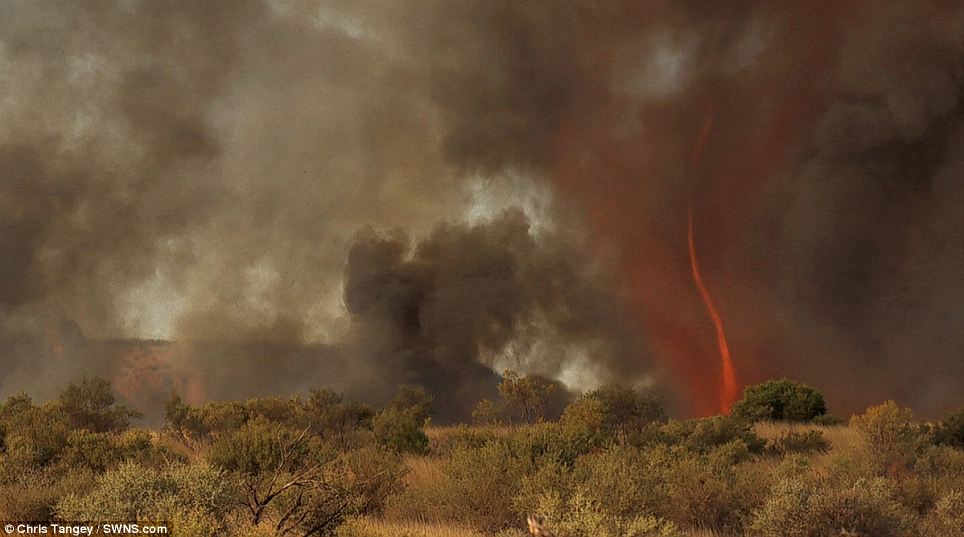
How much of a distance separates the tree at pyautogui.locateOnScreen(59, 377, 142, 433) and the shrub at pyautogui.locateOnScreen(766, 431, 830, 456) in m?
24.5

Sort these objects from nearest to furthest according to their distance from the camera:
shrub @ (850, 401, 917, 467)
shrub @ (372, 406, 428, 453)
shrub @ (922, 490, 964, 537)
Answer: shrub @ (922, 490, 964, 537) < shrub @ (850, 401, 917, 467) < shrub @ (372, 406, 428, 453)

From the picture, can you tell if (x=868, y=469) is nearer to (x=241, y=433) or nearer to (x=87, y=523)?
(x=241, y=433)

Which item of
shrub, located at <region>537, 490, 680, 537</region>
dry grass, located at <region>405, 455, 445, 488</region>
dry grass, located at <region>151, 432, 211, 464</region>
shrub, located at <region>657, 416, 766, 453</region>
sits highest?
shrub, located at <region>657, 416, 766, 453</region>

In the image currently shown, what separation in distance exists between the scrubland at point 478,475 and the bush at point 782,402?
4.50 m

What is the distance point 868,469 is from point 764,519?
8072 millimetres

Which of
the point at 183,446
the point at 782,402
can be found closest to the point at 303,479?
the point at 183,446

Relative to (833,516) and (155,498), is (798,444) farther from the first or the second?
(155,498)

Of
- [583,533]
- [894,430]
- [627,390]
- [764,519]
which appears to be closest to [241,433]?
[583,533]

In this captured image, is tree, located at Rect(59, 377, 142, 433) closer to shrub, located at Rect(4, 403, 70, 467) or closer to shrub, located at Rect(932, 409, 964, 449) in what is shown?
shrub, located at Rect(4, 403, 70, 467)

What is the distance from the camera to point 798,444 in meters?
22.2

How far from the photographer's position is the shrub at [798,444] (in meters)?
21.8

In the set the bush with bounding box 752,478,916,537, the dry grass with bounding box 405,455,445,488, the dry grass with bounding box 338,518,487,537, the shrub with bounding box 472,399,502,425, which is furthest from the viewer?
the shrub with bounding box 472,399,502,425

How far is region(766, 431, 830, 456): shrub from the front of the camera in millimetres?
21828

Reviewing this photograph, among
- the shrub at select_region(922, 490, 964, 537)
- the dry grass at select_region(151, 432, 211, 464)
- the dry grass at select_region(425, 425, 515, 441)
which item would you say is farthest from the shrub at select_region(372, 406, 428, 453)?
the shrub at select_region(922, 490, 964, 537)
